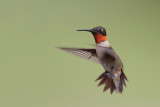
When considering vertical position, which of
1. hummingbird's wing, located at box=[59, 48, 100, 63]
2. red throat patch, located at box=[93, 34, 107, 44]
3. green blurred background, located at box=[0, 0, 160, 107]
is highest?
red throat patch, located at box=[93, 34, 107, 44]

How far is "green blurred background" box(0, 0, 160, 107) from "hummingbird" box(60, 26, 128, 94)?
4.21 feet

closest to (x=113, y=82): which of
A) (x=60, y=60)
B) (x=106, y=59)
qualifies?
(x=106, y=59)

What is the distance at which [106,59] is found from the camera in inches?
32.0

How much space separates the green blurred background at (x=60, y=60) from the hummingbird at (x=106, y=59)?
50.5 inches

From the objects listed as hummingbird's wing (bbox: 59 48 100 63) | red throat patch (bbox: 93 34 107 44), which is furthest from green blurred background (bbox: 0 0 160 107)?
red throat patch (bbox: 93 34 107 44)

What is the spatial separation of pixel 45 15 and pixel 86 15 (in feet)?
1.20

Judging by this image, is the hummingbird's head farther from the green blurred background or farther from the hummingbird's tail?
the green blurred background

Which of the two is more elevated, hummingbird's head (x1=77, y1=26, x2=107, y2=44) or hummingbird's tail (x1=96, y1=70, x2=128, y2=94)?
hummingbird's head (x1=77, y1=26, x2=107, y2=44)

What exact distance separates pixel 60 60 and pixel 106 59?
4.85 ft

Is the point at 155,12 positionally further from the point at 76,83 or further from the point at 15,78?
the point at 15,78

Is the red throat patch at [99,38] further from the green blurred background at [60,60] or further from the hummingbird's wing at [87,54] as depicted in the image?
the green blurred background at [60,60]

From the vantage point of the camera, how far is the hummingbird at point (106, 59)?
0.76 meters

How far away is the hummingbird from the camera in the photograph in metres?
0.76

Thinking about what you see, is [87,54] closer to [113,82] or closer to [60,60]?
[113,82]
